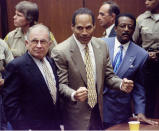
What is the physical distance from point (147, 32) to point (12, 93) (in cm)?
218

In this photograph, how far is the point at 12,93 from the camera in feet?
7.91

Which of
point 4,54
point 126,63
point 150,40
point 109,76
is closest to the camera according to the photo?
point 109,76

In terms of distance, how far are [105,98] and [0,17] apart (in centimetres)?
266

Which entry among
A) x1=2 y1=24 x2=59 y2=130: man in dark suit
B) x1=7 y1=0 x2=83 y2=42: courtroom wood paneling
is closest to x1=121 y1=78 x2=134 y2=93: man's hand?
x1=2 y1=24 x2=59 y2=130: man in dark suit

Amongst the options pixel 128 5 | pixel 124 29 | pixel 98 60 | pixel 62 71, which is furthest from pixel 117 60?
pixel 128 5

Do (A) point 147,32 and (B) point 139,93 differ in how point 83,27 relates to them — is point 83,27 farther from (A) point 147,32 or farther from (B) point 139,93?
(A) point 147,32

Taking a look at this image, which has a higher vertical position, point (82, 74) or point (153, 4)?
point (153, 4)

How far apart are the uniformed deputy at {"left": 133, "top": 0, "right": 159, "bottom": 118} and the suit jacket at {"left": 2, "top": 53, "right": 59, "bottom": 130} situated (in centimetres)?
184

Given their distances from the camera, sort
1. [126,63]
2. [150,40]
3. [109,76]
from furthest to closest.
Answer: [150,40] → [126,63] → [109,76]

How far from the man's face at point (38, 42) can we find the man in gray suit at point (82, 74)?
0.57 ft

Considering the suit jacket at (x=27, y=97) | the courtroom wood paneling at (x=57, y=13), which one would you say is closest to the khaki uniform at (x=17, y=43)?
the suit jacket at (x=27, y=97)

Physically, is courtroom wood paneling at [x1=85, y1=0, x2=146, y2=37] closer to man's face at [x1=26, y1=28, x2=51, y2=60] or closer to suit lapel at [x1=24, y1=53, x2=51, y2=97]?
man's face at [x1=26, y1=28, x2=51, y2=60]

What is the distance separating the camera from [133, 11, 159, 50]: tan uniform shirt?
13.6 feet

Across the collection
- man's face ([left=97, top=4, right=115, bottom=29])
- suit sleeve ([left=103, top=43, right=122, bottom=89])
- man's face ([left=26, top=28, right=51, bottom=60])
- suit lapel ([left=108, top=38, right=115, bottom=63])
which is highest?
man's face ([left=26, top=28, right=51, bottom=60])
